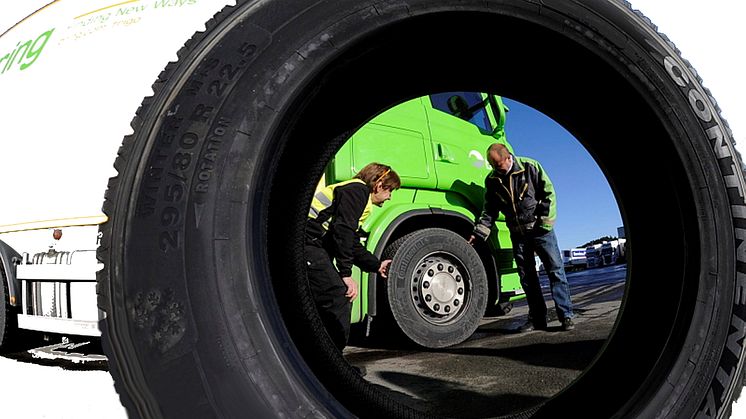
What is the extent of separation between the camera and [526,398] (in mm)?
2127

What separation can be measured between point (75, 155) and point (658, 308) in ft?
9.80

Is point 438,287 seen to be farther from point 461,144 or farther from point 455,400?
point 455,400

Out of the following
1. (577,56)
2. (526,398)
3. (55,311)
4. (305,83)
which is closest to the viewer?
(305,83)

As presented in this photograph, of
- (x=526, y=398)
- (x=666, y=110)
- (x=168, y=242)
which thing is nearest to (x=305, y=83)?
(x=168, y=242)

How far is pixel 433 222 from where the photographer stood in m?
3.94

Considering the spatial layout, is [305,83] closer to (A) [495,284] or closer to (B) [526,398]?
(B) [526,398]

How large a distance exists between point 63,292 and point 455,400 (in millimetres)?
2501

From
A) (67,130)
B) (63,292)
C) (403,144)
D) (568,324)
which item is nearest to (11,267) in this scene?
(63,292)

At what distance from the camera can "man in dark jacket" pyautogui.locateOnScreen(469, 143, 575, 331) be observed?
2.63 metres

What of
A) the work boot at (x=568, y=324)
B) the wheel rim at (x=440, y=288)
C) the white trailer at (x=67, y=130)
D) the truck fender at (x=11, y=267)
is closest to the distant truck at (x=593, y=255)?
the work boot at (x=568, y=324)

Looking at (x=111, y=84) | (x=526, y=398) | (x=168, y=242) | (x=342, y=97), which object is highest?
(x=111, y=84)

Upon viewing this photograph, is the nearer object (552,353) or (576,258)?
(576,258)

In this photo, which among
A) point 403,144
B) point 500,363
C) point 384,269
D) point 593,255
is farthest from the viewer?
point 384,269

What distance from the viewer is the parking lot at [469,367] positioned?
212 cm
